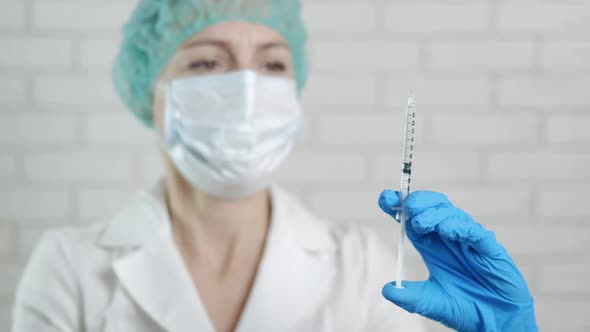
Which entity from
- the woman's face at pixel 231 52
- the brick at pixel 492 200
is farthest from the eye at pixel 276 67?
the brick at pixel 492 200

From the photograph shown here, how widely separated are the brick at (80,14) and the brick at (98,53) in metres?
0.04

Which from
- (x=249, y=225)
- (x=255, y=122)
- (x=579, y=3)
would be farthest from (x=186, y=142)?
(x=579, y=3)

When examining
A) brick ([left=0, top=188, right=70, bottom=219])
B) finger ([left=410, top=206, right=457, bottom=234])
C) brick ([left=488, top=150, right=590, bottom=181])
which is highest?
finger ([left=410, top=206, right=457, bottom=234])

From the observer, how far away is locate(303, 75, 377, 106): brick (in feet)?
6.56

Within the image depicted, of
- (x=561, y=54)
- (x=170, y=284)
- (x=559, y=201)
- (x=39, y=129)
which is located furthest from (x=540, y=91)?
(x=39, y=129)

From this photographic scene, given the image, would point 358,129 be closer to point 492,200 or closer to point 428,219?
point 492,200

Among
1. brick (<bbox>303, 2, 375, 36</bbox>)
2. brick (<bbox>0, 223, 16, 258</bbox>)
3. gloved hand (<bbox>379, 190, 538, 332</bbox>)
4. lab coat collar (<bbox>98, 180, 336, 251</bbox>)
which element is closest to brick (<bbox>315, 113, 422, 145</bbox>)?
brick (<bbox>303, 2, 375, 36</bbox>)

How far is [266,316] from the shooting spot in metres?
1.47

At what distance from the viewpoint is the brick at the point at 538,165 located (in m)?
2.04

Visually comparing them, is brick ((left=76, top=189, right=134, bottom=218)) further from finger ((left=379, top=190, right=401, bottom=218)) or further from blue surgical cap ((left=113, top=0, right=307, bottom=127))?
finger ((left=379, top=190, right=401, bottom=218))

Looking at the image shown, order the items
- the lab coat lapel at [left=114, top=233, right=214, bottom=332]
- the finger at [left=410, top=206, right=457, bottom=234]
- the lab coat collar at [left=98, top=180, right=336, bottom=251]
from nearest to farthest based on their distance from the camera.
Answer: the finger at [left=410, top=206, right=457, bottom=234] → the lab coat lapel at [left=114, top=233, right=214, bottom=332] → the lab coat collar at [left=98, top=180, right=336, bottom=251]

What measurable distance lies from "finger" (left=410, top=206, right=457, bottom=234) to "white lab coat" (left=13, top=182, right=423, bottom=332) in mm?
509

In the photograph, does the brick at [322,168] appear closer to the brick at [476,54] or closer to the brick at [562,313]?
the brick at [476,54]

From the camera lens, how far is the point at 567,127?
204 cm
